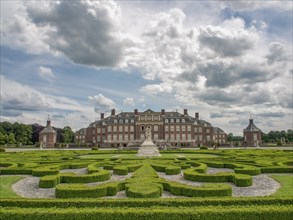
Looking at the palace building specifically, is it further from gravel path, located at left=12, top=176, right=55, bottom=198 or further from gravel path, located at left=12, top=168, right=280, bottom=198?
gravel path, located at left=12, top=176, right=55, bottom=198

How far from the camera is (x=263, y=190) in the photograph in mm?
13047

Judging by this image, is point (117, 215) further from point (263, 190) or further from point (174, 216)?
point (263, 190)

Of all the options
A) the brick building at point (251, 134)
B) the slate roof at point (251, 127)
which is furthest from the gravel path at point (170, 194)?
the slate roof at point (251, 127)

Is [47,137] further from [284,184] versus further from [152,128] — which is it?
[284,184]

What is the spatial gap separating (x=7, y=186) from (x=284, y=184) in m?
13.7

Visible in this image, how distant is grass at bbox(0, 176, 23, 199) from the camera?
39.5 ft

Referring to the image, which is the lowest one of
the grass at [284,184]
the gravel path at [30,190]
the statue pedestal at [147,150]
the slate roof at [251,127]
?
the gravel path at [30,190]

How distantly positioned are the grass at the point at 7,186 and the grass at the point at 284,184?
10958 mm

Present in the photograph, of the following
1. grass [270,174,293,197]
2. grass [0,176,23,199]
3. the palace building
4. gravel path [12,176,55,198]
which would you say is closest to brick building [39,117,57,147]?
the palace building

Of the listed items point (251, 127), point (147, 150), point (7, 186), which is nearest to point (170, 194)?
point (7, 186)

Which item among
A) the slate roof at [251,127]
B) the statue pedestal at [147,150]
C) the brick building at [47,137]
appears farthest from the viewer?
the slate roof at [251,127]

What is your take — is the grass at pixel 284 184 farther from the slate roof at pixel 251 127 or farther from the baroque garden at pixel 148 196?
the slate roof at pixel 251 127

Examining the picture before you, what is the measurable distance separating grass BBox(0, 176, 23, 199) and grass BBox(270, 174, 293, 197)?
11.0 meters

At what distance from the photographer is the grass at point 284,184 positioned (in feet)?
39.7
